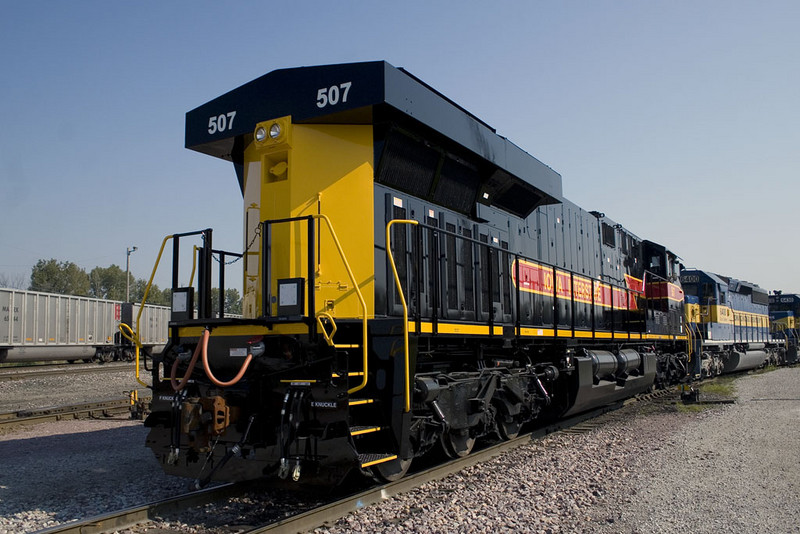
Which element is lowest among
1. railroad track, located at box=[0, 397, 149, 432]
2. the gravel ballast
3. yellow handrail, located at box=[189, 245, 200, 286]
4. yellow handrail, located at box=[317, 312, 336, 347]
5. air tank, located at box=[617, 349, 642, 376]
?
railroad track, located at box=[0, 397, 149, 432]

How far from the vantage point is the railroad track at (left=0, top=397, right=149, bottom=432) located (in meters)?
10.0

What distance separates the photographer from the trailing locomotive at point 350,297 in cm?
486

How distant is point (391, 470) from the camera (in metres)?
5.44

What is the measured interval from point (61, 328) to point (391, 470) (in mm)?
21698

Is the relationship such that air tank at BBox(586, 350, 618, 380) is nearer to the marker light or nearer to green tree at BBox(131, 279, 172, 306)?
the marker light

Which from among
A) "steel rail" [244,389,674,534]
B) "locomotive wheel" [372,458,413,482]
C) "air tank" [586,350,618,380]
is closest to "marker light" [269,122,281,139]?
"locomotive wheel" [372,458,413,482]

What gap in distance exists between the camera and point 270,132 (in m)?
5.76

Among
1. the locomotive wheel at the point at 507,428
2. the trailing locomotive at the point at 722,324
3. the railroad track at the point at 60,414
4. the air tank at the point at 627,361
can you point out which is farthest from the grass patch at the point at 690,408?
the railroad track at the point at 60,414

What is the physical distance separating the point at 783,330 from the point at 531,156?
101ft

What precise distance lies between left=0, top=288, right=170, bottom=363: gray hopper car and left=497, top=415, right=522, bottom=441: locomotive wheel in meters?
14.1

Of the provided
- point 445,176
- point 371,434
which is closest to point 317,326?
point 371,434

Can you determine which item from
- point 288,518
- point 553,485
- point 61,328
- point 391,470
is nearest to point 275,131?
point 391,470

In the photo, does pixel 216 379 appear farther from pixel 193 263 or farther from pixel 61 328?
pixel 61 328

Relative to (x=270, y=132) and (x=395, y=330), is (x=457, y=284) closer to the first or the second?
(x=395, y=330)
